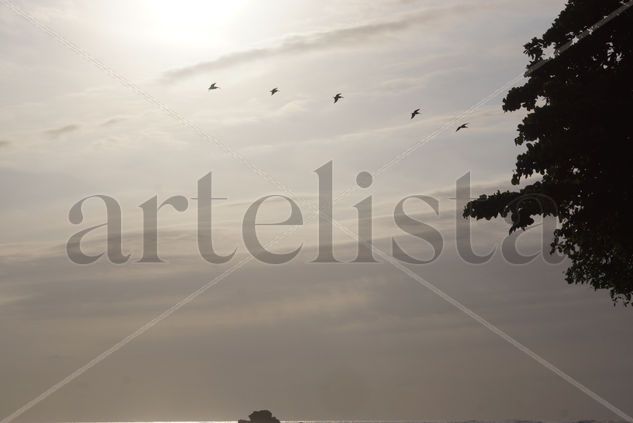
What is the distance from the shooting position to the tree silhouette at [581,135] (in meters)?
32.8

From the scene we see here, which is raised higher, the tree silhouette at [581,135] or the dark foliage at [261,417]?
the tree silhouette at [581,135]

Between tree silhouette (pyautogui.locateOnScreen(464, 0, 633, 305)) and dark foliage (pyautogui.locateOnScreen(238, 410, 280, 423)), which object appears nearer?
tree silhouette (pyautogui.locateOnScreen(464, 0, 633, 305))

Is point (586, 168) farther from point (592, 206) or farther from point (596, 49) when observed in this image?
point (596, 49)

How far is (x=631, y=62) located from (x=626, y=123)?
2.62 m

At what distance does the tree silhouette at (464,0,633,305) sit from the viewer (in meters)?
32.8

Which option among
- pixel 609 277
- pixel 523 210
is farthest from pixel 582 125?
pixel 609 277

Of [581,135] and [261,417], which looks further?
[261,417]

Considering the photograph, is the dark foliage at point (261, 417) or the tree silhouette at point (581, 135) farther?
the dark foliage at point (261, 417)

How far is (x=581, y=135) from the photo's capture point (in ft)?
107

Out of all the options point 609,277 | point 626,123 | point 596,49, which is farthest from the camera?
point 609,277

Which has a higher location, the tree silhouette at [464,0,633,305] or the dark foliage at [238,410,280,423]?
the tree silhouette at [464,0,633,305]

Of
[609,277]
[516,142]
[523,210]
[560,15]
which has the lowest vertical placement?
[609,277]

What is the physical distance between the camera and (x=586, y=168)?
112 feet

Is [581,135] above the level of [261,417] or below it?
above
